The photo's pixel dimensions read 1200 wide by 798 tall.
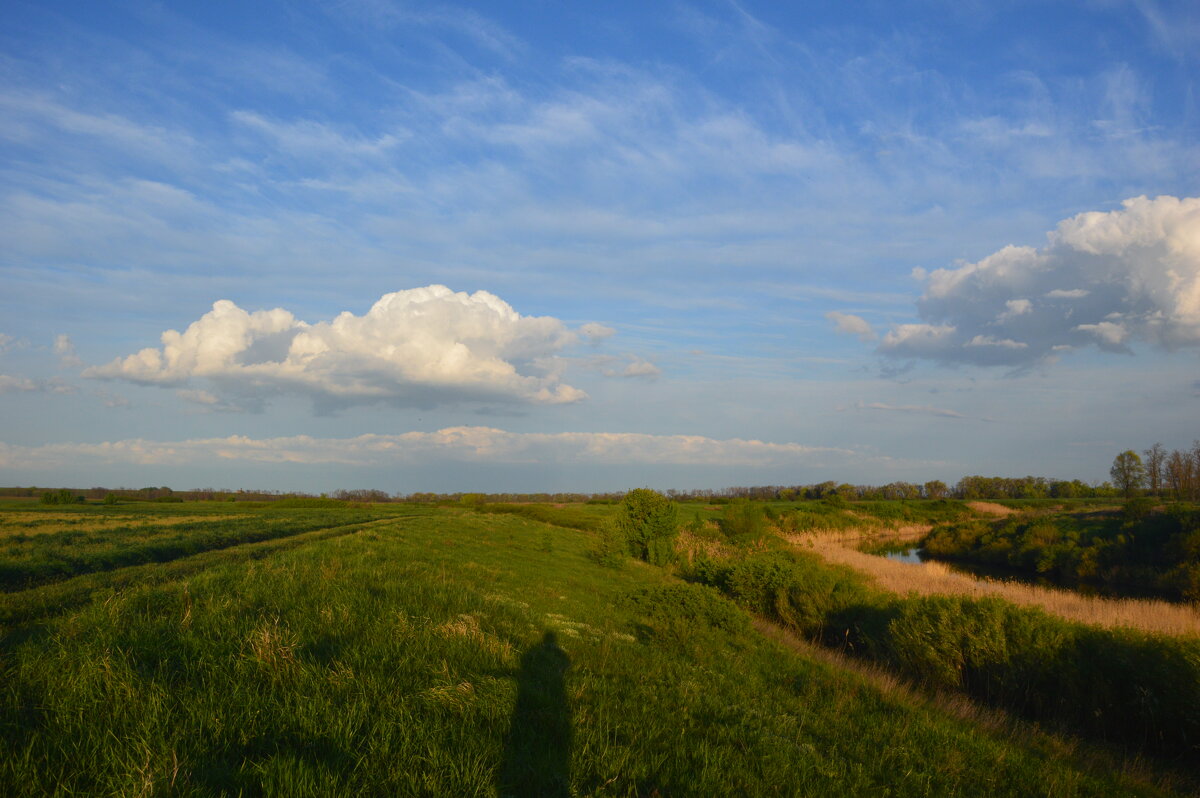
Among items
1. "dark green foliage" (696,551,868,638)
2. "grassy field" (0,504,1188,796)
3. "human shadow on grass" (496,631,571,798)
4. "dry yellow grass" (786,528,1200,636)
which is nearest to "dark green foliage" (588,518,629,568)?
"dark green foliage" (696,551,868,638)

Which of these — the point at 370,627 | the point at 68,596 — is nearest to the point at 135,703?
the point at 370,627

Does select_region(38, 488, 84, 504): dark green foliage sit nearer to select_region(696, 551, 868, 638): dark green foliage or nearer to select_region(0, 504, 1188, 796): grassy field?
select_region(0, 504, 1188, 796): grassy field

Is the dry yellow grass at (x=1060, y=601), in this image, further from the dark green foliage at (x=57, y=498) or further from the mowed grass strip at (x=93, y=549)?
the dark green foliage at (x=57, y=498)

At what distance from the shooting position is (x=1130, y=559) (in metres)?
40.4

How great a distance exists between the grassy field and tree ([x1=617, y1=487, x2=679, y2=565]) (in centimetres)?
2240

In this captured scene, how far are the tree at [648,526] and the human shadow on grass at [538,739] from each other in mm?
28155

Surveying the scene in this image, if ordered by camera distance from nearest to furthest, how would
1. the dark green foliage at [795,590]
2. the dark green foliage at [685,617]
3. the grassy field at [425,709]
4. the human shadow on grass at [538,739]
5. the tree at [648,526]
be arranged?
the grassy field at [425,709] < the human shadow on grass at [538,739] < the dark green foliage at [685,617] < the dark green foliage at [795,590] < the tree at [648,526]

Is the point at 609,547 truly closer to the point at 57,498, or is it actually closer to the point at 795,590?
the point at 795,590

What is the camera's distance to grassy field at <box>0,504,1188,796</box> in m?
4.30

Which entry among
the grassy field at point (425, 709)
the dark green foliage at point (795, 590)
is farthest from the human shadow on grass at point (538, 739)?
the dark green foliage at point (795, 590)

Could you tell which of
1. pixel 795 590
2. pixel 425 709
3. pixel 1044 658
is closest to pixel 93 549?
pixel 425 709

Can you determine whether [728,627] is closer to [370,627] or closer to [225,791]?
[370,627]

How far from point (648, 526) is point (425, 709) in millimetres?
30988

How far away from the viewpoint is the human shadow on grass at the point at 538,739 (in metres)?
4.75
